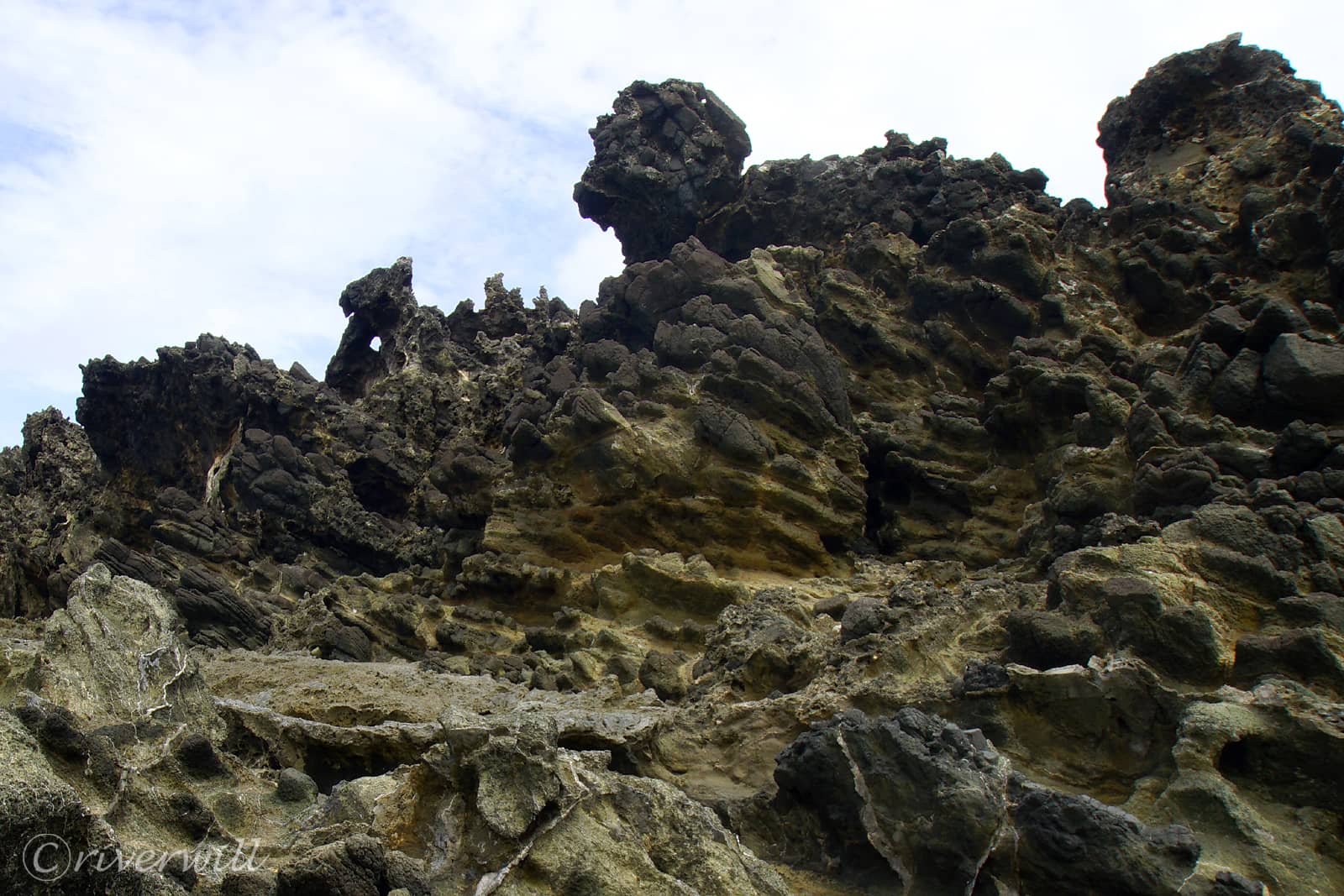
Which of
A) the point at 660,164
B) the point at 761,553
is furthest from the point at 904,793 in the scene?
the point at 660,164

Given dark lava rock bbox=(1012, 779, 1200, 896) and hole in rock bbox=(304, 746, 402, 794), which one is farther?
hole in rock bbox=(304, 746, 402, 794)

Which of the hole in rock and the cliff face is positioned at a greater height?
the cliff face

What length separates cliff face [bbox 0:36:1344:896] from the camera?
6.56m

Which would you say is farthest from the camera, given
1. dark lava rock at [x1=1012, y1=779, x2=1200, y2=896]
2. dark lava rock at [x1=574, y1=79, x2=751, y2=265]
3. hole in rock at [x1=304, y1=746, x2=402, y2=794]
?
dark lava rock at [x1=574, y1=79, x2=751, y2=265]

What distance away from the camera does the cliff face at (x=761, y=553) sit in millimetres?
6559

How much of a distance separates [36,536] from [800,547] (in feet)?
82.0

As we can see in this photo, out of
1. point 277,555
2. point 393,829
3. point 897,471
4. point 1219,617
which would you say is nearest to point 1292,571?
point 1219,617

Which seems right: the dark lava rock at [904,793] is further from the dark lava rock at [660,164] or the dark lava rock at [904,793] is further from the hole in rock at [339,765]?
the dark lava rock at [660,164]

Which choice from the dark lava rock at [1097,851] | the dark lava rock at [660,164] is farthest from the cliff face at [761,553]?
the dark lava rock at [660,164]

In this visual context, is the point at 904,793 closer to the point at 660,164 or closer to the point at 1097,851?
the point at 1097,851

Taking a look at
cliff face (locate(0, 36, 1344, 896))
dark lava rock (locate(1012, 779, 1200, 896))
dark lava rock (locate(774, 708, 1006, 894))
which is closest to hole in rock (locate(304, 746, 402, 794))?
cliff face (locate(0, 36, 1344, 896))

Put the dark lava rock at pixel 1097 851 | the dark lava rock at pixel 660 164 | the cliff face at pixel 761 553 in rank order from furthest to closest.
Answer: the dark lava rock at pixel 660 164 → the cliff face at pixel 761 553 → the dark lava rock at pixel 1097 851

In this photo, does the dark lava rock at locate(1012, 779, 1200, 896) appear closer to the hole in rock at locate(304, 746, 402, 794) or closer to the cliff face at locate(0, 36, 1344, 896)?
the cliff face at locate(0, 36, 1344, 896)

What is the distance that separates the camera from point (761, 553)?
20.1m
